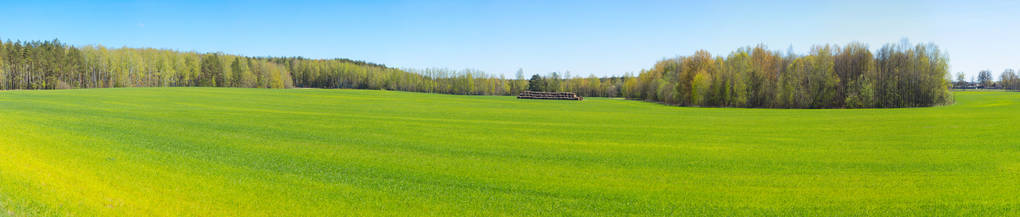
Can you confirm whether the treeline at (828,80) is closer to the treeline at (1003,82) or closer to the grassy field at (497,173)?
the grassy field at (497,173)

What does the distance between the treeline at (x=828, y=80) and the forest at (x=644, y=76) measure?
0.30ft

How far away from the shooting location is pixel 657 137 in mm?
18188

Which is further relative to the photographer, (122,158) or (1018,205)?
(122,158)

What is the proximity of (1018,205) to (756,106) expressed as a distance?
4638cm

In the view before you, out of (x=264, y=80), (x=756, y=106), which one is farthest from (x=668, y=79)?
(x=264, y=80)

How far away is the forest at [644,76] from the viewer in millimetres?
47156

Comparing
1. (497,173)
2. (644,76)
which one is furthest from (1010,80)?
(497,173)

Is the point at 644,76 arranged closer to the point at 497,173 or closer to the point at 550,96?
the point at 550,96

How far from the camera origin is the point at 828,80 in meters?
49.0

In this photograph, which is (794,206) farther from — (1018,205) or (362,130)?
(362,130)

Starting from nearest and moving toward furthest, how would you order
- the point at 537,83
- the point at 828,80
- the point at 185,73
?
the point at 828,80
the point at 185,73
the point at 537,83

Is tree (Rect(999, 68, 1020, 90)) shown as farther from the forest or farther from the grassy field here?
the grassy field

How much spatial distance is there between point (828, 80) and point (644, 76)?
42.4m

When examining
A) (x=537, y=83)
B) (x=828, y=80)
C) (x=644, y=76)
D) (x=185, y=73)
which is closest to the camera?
(x=828, y=80)
